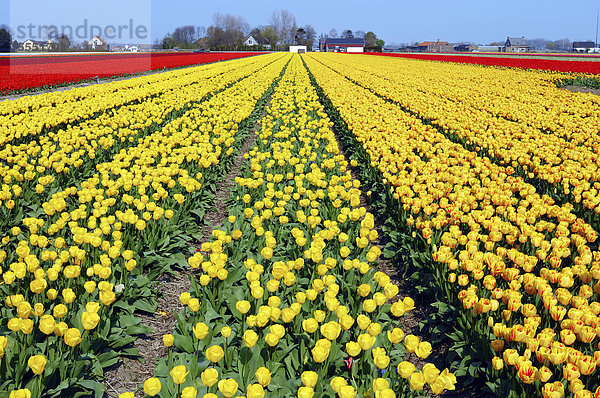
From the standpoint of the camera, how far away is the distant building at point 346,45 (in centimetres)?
11938

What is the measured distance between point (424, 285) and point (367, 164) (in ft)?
13.5

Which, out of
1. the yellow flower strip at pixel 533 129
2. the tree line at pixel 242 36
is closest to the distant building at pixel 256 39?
the tree line at pixel 242 36

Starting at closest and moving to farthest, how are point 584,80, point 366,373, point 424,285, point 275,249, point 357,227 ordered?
1. point 366,373
2. point 424,285
3. point 275,249
4. point 357,227
5. point 584,80

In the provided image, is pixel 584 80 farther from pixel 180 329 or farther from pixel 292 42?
pixel 292 42

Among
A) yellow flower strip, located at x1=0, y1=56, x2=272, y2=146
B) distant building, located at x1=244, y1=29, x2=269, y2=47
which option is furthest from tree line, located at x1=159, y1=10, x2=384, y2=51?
yellow flower strip, located at x1=0, y1=56, x2=272, y2=146

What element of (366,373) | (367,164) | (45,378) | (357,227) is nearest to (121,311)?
(45,378)

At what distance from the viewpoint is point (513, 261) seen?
360cm

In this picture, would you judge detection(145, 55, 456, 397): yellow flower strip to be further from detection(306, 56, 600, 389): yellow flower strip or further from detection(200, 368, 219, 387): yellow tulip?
detection(306, 56, 600, 389): yellow flower strip

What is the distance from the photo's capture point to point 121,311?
3.83 meters

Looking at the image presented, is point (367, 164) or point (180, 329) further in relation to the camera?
point (367, 164)

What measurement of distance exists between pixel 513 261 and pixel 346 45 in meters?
132

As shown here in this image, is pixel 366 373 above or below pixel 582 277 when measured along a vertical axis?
below

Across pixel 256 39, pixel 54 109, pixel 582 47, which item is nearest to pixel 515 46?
pixel 582 47

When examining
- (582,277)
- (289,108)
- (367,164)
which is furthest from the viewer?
(289,108)
